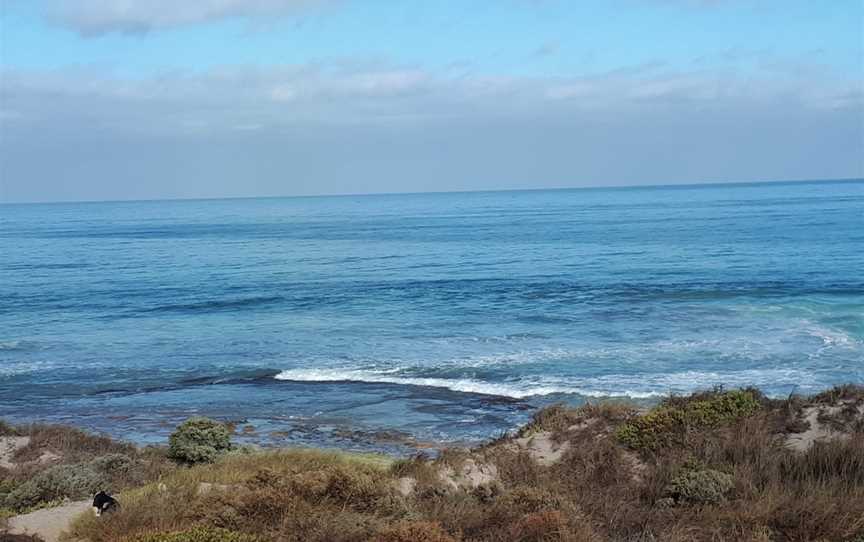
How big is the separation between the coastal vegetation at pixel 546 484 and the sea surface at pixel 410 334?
5052 millimetres

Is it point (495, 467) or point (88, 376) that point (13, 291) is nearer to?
point (88, 376)

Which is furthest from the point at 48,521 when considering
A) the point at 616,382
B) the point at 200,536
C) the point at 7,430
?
the point at 616,382

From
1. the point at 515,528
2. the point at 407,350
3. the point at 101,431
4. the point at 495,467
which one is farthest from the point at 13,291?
the point at 515,528

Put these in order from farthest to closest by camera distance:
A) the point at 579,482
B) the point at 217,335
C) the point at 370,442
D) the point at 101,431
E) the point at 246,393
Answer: the point at 217,335, the point at 246,393, the point at 101,431, the point at 370,442, the point at 579,482

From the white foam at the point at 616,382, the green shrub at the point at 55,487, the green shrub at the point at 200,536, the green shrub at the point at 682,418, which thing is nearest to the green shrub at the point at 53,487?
the green shrub at the point at 55,487

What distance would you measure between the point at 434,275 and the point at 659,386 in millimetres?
28282

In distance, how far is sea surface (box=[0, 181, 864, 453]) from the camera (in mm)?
21828

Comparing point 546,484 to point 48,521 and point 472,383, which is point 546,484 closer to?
point 48,521

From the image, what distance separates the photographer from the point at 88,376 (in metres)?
26.8

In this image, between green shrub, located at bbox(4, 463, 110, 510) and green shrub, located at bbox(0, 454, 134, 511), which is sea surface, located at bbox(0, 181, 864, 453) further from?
green shrub, located at bbox(4, 463, 110, 510)

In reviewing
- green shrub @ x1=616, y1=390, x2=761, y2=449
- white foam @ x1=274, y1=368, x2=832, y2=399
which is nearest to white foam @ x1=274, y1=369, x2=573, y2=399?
white foam @ x1=274, y1=368, x2=832, y2=399

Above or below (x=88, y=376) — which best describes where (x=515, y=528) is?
above

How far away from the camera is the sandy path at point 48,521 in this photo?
30.6 feet

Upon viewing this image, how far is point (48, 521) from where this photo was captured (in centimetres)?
989
